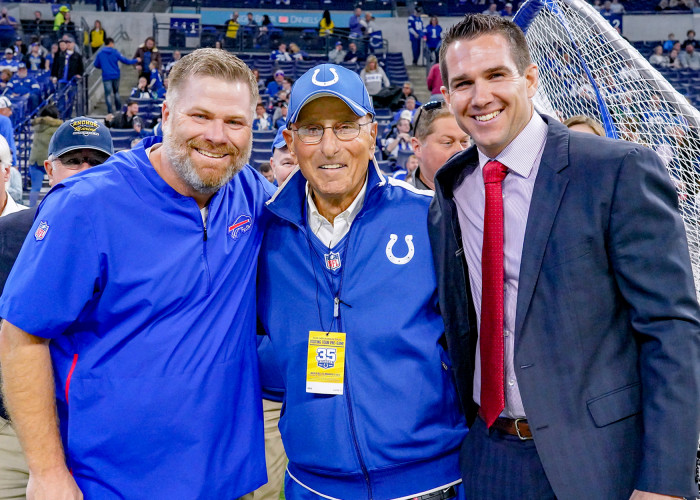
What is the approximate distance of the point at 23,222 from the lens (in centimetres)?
272

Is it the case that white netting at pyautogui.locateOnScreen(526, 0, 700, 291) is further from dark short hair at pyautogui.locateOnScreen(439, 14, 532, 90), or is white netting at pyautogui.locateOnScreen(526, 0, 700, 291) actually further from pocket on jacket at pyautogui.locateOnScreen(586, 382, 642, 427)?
pocket on jacket at pyautogui.locateOnScreen(586, 382, 642, 427)

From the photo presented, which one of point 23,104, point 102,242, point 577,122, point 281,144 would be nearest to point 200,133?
point 102,242

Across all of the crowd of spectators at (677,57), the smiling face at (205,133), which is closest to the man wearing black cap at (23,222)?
the smiling face at (205,133)

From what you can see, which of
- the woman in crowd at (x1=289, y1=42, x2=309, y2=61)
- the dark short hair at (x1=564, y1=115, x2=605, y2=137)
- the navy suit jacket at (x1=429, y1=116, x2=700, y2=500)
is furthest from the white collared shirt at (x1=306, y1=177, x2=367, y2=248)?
the woman in crowd at (x1=289, y1=42, x2=309, y2=61)

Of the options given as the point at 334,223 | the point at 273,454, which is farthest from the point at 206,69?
the point at 273,454

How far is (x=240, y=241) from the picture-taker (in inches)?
93.0

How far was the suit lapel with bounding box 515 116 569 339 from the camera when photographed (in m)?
1.94

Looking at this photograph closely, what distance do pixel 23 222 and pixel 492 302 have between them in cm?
180

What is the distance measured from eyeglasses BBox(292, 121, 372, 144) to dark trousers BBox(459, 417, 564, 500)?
979 millimetres

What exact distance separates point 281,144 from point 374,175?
2215 mm

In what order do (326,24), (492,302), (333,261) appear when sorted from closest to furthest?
(492,302) → (333,261) → (326,24)

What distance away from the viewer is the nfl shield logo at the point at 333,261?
2.23 meters

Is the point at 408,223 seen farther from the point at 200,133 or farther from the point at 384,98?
the point at 384,98

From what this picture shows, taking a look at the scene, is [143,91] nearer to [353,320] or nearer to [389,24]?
[389,24]
